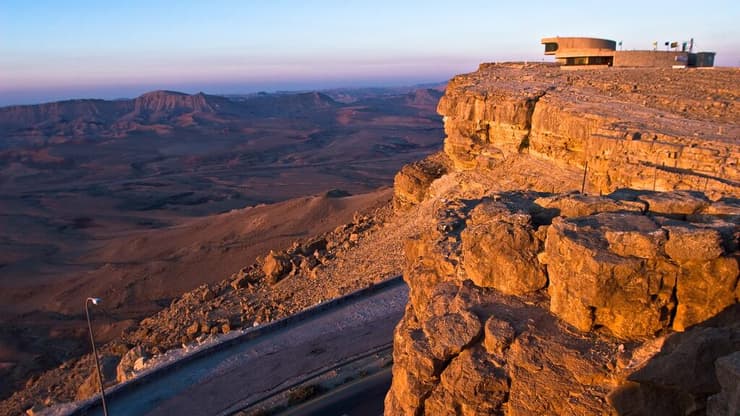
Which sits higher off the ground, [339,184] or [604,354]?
[604,354]

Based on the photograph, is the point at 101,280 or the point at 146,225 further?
the point at 146,225

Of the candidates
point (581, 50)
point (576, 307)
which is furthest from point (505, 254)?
point (581, 50)

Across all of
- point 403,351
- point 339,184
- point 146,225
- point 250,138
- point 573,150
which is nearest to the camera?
point 403,351

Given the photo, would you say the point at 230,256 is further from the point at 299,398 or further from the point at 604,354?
the point at 604,354

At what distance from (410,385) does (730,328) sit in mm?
3516

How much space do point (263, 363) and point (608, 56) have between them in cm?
2179

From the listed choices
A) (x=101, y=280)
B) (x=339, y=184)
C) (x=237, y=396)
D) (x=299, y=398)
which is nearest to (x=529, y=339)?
(x=299, y=398)

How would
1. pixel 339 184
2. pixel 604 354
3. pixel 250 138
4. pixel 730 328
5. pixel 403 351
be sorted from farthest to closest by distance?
pixel 250 138 < pixel 339 184 < pixel 403 351 < pixel 604 354 < pixel 730 328

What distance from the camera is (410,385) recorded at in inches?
266

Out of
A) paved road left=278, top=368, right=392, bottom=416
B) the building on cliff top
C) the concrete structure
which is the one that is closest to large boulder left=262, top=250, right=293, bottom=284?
paved road left=278, top=368, right=392, bottom=416

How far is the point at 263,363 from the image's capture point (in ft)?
45.1

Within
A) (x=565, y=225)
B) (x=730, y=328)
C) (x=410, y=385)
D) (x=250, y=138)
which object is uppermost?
(x=565, y=225)

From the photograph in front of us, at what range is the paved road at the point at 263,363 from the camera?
12234 millimetres

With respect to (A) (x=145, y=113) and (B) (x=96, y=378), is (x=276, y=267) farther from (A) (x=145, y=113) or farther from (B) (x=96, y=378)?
(A) (x=145, y=113)
